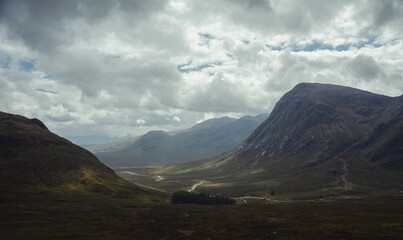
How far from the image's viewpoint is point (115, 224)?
138500 mm

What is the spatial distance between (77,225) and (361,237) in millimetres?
136749

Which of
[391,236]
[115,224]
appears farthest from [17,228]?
[391,236]

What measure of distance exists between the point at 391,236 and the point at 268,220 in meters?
61.4

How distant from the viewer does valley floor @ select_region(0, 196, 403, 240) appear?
112938 mm

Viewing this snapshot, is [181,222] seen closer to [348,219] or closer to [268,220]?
[268,220]

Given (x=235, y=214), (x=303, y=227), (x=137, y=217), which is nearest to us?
(x=303, y=227)

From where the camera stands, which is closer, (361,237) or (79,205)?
(361,237)

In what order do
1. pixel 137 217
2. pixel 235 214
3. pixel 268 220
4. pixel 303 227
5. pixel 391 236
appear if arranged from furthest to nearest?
pixel 235 214
pixel 137 217
pixel 268 220
pixel 303 227
pixel 391 236

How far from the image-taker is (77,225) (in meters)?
132

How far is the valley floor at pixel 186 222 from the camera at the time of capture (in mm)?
112938

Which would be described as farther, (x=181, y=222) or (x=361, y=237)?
(x=181, y=222)

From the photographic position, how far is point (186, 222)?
14512 centimetres

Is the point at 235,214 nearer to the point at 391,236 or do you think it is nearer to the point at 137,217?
the point at 137,217

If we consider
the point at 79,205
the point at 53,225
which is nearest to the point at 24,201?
the point at 79,205
